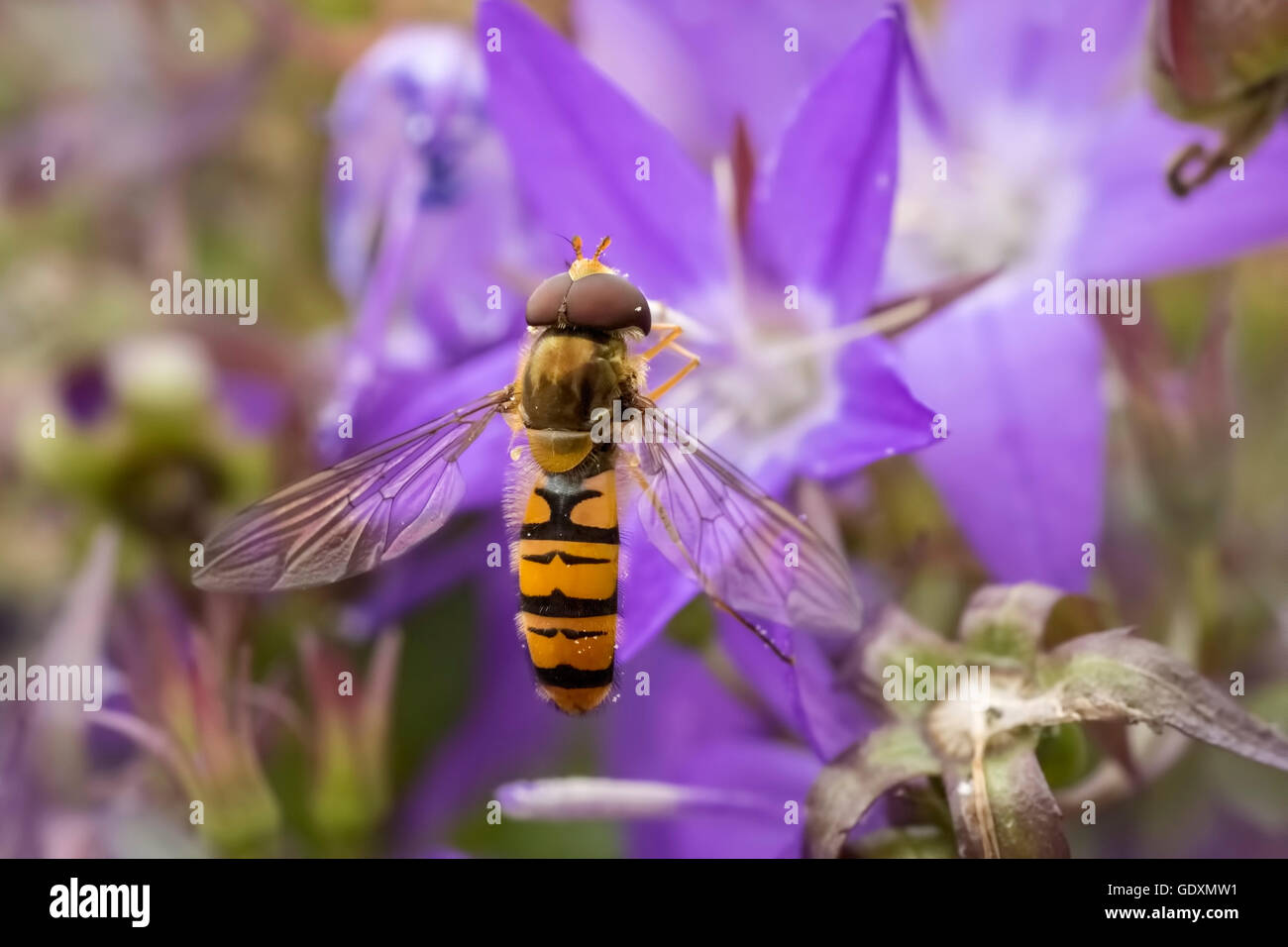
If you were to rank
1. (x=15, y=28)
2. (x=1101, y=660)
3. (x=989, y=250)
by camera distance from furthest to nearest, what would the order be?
(x=15, y=28), (x=989, y=250), (x=1101, y=660)

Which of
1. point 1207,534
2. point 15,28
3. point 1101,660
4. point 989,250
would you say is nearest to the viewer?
point 1101,660

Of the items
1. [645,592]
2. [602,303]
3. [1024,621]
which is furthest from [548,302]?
[1024,621]

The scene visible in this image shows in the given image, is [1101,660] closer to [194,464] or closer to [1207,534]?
[1207,534]

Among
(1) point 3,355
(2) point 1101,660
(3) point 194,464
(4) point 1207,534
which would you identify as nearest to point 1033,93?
(4) point 1207,534

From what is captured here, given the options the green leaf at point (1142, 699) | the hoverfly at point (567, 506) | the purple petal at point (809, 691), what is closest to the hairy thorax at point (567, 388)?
the hoverfly at point (567, 506)

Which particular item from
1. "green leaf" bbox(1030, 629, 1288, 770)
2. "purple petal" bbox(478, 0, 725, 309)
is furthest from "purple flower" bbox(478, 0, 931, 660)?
"green leaf" bbox(1030, 629, 1288, 770)

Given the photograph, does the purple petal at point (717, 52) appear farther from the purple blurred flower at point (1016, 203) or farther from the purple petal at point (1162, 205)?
the purple petal at point (1162, 205)

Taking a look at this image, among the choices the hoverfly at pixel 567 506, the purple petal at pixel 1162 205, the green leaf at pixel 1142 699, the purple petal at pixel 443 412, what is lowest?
the green leaf at pixel 1142 699

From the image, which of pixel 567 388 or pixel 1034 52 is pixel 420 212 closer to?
pixel 567 388
